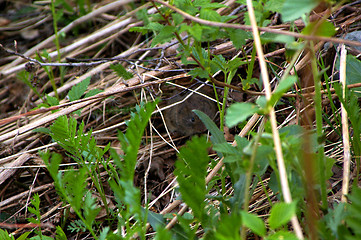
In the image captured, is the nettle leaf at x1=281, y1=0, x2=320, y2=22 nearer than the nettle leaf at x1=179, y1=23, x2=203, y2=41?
Yes

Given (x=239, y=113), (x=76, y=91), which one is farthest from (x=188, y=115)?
(x=239, y=113)

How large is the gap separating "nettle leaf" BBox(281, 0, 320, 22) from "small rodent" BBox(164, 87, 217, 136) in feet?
4.23

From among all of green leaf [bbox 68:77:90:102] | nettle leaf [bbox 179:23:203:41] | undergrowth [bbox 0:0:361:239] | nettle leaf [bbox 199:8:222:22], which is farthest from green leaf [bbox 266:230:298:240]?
green leaf [bbox 68:77:90:102]

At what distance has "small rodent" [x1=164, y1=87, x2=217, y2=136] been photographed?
2227mm

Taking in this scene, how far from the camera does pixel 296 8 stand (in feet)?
3.09

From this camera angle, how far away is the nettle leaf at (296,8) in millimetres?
923

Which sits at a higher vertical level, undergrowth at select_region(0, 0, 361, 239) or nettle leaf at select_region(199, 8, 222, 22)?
nettle leaf at select_region(199, 8, 222, 22)

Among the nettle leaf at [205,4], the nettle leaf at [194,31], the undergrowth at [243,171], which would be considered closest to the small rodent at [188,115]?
the undergrowth at [243,171]

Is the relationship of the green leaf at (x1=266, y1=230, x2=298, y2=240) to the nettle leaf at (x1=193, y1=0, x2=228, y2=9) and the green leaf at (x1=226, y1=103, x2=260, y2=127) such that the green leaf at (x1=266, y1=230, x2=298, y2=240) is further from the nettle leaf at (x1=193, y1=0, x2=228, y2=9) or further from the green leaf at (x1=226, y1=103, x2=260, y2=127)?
the nettle leaf at (x1=193, y1=0, x2=228, y2=9)

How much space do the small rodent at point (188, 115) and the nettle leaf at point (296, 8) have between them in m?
1.29

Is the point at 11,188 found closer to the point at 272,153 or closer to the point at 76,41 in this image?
the point at 76,41

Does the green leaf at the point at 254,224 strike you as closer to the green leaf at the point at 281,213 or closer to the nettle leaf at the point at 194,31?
the green leaf at the point at 281,213

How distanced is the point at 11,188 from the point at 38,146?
11.9 inches

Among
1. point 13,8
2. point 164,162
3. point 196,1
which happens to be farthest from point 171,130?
point 13,8
